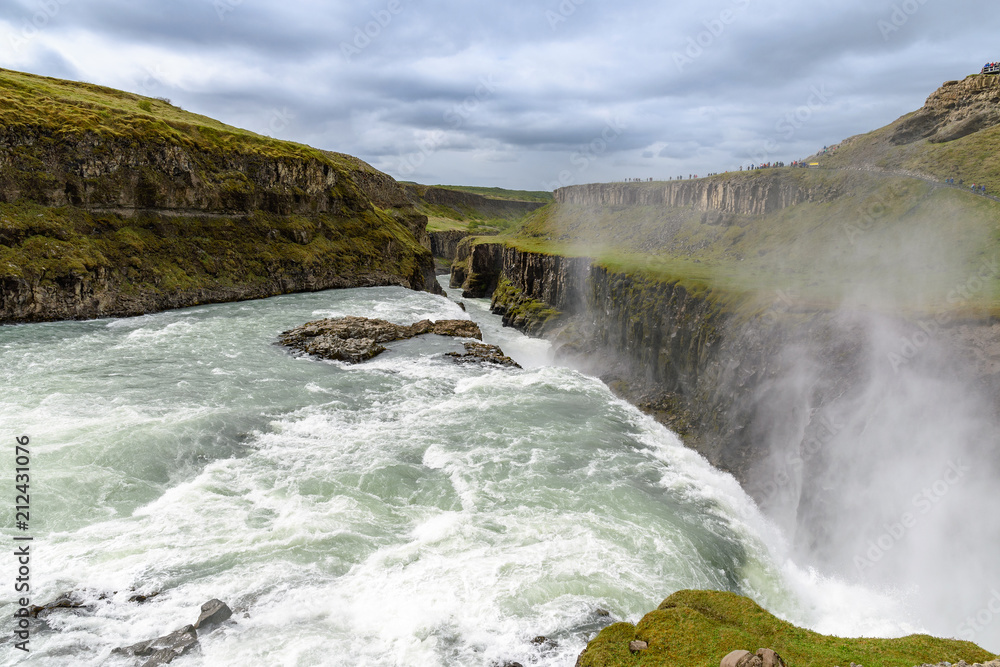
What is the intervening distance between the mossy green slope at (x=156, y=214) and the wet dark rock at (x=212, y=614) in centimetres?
4598

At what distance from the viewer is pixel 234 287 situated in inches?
2463

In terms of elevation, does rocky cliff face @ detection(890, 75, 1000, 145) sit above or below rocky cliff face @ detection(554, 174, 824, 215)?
above

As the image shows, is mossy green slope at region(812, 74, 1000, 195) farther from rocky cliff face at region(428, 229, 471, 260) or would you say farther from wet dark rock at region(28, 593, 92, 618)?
rocky cliff face at region(428, 229, 471, 260)

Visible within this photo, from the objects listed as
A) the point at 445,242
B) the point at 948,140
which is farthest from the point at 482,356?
the point at 445,242

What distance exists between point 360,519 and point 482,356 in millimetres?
23109

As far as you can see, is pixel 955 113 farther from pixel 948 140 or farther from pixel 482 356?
pixel 482 356

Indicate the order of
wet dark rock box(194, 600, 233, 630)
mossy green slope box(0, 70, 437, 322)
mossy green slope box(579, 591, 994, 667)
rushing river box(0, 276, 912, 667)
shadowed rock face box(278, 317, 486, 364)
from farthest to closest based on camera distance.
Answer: mossy green slope box(0, 70, 437, 322), shadowed rock face box(278, 317, 486, 364), rushing river box(0, 276, 912, 667), wet dark rock box(194, 600, 233, 630), mossy green slope box(579, 591, 994, 667)

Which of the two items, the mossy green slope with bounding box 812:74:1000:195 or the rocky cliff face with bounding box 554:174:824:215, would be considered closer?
the mossy green slope with bounding box 812:74:1000:195

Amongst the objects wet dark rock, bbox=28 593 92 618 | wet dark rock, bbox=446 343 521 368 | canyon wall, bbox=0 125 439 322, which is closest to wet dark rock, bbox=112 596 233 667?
wet dark rock, bbox=28 593 92 618

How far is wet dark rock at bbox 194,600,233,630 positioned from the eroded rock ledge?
25724mm

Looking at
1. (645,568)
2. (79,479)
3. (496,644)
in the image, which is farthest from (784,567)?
(79,479)

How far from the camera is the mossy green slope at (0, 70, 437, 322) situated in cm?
4831

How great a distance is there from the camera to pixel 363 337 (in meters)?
42.8

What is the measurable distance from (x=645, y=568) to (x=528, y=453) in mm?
8701
